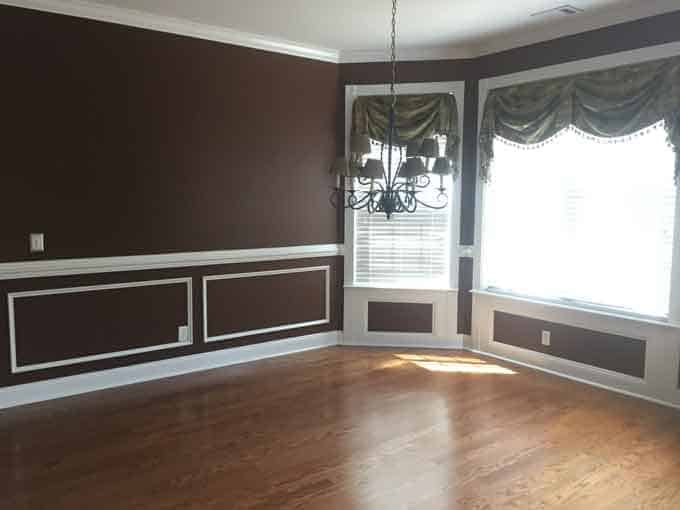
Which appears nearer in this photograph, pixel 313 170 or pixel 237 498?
pixel 237 498

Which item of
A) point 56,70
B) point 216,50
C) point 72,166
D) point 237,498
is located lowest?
point 237,498

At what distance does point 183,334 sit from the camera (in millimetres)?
4883

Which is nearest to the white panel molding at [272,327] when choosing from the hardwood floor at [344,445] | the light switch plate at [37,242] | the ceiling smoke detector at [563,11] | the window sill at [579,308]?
the hardwood floor at [344,445]

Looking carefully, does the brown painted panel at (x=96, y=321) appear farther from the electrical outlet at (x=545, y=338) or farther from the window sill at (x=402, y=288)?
the electrical outlet at (x=545, y=338)

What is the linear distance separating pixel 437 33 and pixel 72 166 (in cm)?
309

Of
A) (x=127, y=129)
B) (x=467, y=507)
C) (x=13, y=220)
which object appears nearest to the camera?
(x=467, y=507)

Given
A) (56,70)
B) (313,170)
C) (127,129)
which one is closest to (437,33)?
(313,170)

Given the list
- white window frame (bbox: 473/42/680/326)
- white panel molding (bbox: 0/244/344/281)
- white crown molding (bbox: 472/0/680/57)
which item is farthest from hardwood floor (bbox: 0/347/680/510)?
white crown molding (bbox: 472/0/680/57)

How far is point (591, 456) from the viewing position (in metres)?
3.40

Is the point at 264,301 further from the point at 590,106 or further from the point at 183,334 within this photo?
the point at 590,106

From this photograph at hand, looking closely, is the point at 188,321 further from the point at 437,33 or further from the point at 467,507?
the point at 437,33

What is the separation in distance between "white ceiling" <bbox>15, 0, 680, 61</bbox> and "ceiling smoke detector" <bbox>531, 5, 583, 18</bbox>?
0.05 m

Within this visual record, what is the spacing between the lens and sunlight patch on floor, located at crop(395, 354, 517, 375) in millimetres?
4961

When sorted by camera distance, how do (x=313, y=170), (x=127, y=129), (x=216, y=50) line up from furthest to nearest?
(x=313, y=170), (x=216, y=50), (x=127, y=129)
